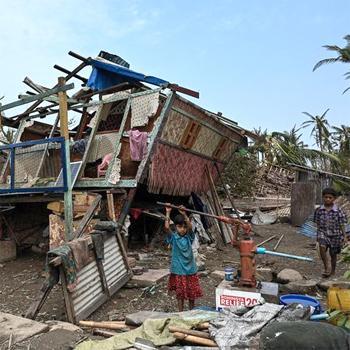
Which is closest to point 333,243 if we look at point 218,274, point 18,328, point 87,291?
point 218,274

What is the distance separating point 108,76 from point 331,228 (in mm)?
5769

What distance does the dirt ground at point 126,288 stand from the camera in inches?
211

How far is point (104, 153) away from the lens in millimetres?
8562

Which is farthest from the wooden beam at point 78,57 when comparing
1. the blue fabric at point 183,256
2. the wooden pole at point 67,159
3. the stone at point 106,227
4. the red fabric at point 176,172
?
the blue fabric at point 183,256

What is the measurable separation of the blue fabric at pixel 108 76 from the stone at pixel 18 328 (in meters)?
5.28

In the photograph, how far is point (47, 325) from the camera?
423 centimetres

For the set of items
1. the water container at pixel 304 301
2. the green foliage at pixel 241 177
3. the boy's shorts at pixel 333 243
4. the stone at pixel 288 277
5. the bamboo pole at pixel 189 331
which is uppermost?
the green foliage at pixel 241 177

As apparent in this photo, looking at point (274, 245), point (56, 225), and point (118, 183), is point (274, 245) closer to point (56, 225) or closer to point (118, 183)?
A: point (118, 183)

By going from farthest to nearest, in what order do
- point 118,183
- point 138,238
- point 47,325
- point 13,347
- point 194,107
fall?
point 138,238 < point 194,107 < point 118,183 < point 47,325 < point 13,347

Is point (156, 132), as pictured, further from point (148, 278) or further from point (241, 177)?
point (241, 177)

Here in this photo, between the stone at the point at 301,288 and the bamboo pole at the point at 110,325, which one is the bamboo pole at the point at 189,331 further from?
the stone at the point at 301,288

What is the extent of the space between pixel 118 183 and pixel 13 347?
459 centimetres

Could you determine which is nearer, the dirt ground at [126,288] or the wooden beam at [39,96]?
the dirt ground at [126,288]

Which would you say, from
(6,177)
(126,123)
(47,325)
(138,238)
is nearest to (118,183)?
(126,123)
